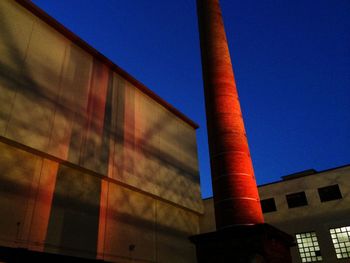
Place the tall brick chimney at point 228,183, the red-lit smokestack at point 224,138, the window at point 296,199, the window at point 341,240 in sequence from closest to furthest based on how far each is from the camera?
the tall brick chimney at point 228,183 < the red-lit smokestack at point 224,138 < the window at point 341,240 < the window at point 296,199

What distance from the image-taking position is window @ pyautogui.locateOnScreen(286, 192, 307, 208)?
2192cm

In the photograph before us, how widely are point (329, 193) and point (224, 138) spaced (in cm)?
1150

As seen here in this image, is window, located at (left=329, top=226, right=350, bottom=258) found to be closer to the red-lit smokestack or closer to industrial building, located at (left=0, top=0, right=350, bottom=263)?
industrial building, located at (left=0, top=0, right=350, bottom=263)

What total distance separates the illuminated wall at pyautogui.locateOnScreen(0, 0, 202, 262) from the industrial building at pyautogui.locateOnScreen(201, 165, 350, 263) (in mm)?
6208

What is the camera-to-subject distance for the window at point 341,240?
1931 cm

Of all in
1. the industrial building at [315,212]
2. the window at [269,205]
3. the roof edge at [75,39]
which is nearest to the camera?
the roof edge at [75,39]

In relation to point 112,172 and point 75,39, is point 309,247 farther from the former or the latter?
point 75,39

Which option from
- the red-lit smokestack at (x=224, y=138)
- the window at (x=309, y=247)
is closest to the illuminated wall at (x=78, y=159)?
the red-lit smokestack at (x=224, y=138)

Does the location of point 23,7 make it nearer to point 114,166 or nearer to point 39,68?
point 39,68

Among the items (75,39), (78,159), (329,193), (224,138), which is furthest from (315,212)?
(75,39)

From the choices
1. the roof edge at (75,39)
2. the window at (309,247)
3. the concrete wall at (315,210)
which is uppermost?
the roof edge at (75,39)

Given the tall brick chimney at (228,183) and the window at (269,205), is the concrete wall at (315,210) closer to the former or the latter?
the window at (269,205)

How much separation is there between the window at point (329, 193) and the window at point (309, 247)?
235cm

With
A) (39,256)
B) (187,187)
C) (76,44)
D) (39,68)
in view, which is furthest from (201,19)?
(39,256)
